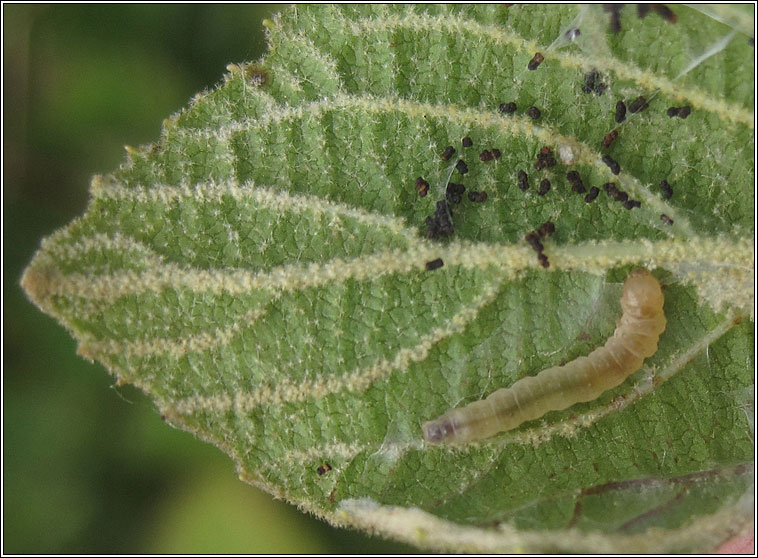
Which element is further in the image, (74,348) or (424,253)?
(74,348)

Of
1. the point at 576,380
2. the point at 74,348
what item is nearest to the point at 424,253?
the point at 576,380

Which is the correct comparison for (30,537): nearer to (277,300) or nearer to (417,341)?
(277,300)

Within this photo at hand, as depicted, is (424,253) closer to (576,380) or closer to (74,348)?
(576,380)

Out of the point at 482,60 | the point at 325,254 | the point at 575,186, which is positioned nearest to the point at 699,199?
the point at 575,186

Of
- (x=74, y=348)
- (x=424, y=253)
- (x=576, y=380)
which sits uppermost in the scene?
(x=424, y=253)

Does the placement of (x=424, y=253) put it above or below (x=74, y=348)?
above

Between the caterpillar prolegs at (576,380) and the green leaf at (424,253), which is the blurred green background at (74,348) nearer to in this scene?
the green leaf at (424,253)

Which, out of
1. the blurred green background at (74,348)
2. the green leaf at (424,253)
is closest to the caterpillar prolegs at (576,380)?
the green leaf at (424,253)
